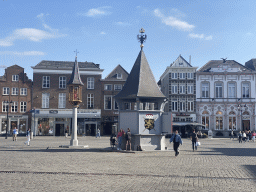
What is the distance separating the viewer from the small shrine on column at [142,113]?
21.2 metres

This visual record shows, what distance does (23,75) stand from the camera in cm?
5078

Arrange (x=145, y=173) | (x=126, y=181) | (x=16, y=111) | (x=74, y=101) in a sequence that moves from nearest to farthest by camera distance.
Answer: (x=126, y=181), (x=145, y=173), (x=74, y=101), (x=16, y=111)

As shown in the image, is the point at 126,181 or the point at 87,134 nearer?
the point at 126,181

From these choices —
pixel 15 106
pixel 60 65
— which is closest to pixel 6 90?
pixel 15 106

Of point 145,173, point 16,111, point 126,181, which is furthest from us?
point 16,111

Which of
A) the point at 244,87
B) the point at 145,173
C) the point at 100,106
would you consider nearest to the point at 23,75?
the point at 100,106

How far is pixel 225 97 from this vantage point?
52.2m

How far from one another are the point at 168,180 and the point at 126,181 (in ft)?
4.66

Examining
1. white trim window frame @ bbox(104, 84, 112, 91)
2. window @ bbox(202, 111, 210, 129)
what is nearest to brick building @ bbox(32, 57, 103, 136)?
white trim window frame @ bbox(104, 84, 112, 91)

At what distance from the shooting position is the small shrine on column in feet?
69.5

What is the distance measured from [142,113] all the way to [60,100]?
108 ft

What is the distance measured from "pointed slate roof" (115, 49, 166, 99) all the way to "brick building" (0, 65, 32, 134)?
3221 centimetres

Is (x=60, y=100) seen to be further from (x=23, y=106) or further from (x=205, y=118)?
(x=205, y=118)

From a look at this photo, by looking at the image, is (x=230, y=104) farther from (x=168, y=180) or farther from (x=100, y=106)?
(x=168, y=180)
